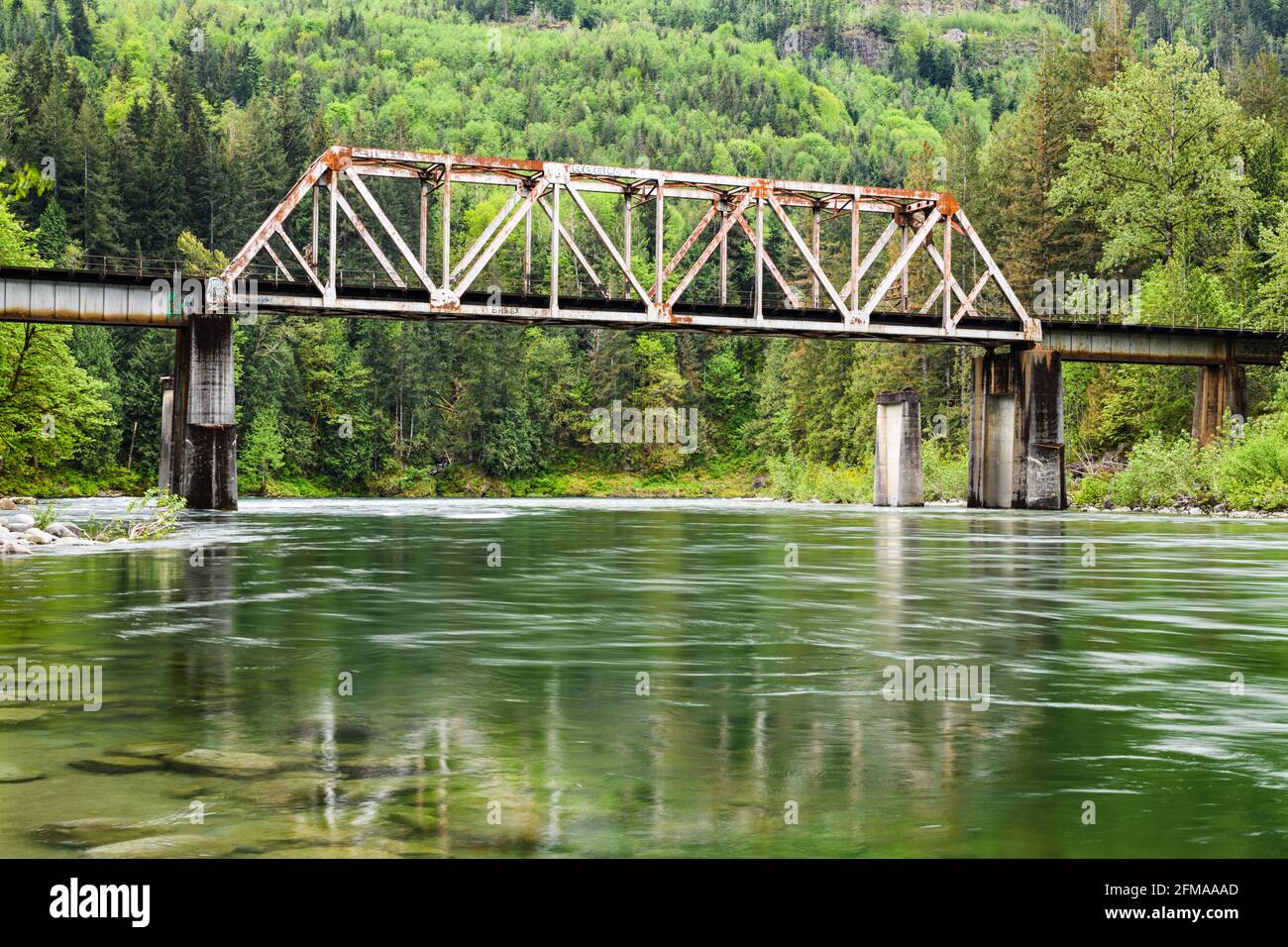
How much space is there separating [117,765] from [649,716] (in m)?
4.44

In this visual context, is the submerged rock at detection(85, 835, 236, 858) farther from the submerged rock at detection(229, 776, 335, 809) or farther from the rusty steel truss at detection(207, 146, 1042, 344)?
the rusty steel truss at detection(207, 146, 1042, 344)

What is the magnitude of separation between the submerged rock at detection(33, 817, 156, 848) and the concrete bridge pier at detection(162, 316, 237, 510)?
56425mm

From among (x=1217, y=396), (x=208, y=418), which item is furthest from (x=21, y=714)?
(x=1217, y=396)

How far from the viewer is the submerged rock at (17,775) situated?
968cm

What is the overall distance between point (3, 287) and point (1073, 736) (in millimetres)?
62057

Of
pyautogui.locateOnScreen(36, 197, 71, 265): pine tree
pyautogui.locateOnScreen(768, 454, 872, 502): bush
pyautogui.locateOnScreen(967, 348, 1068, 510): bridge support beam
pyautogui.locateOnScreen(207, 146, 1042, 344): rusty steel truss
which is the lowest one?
pyautogui.locateOnScreen(768, 454, 872, 502): bush

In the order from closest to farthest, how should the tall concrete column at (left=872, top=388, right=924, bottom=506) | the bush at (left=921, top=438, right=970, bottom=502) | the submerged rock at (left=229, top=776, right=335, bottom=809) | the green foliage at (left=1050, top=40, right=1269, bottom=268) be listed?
the submerged rock at (left=229, top=776, right=335, bottom=809), the tall concrete column at (left=872, top=388, right=924, bottom=506), the green foliage at (left=1050, top=40, right=1269, bottom=268), the bush at (left=921, top=438, right=970, bottom=502)

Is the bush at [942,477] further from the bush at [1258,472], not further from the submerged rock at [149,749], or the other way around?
the submerged rock at [149,749]

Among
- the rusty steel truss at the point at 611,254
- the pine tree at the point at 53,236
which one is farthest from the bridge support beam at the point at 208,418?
the pine tree at the point at 53,236

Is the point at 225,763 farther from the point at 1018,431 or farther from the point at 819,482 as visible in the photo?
the point at 819,482

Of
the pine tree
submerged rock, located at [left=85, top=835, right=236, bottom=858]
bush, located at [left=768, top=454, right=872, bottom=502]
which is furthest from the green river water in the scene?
the pine tree

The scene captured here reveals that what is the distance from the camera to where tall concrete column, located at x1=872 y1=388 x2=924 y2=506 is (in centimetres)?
8750

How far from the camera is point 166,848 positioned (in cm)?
784
